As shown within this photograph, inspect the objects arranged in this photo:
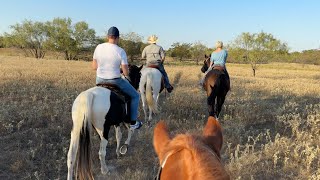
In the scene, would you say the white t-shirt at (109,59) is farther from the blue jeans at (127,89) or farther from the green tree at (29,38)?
the green tree at (29,38)

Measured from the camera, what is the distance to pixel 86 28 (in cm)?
6147

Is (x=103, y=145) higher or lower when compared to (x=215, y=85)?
lower

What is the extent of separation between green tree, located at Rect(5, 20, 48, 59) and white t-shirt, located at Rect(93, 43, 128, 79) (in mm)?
55119

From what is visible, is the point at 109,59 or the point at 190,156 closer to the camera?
the point at 190,156

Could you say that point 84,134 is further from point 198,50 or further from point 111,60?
point 198,50

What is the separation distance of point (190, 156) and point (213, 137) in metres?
0.38

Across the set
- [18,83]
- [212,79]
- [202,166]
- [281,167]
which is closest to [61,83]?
[18,83]

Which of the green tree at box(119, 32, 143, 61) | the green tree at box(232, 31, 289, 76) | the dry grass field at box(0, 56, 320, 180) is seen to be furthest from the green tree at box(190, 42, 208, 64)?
the dry grass field at box(0, 56, 320, 180)

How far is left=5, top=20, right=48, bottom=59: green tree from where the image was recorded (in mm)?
58094

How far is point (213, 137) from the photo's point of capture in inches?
64.7

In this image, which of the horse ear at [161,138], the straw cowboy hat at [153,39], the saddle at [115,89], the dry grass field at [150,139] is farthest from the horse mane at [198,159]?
the straw cowboy hat at [153,39]

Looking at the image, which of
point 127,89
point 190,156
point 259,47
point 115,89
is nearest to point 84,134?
point 115,89

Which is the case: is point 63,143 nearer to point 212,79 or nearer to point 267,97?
point 212,79

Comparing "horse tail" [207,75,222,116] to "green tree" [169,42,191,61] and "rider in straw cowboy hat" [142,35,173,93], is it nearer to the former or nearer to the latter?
"rider in straw cowboy hat" [142,35,173,93]
